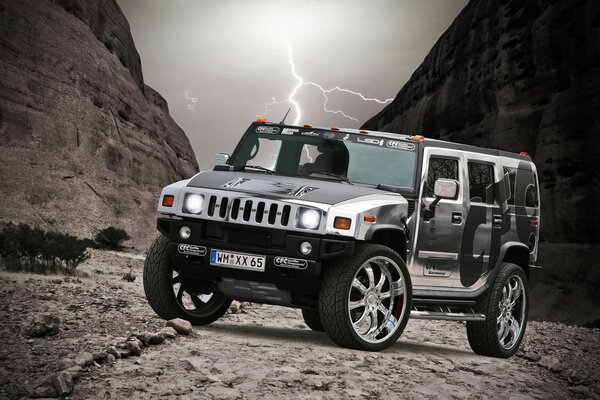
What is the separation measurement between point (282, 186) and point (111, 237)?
31.0 meters

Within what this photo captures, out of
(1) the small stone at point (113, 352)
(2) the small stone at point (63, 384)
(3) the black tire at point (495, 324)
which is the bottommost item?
(2) the small stone at point (63, 384)

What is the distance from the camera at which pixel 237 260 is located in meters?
A: 7.52

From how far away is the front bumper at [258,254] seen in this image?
7.27 metres

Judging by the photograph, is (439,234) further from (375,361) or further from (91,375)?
(91,375)

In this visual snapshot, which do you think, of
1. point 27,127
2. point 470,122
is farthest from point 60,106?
point 470,122

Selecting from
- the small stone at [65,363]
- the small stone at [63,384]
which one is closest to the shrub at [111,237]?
the small stone at [65,363]

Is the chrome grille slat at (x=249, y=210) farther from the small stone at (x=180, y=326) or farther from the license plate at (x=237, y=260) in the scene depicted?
the small stone at (x=180, y=326)

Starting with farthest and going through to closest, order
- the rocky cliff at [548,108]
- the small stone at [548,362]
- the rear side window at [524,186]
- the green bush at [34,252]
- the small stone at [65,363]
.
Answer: the rocky cliff at [548,108], the green bush at [34,252], the rear side window at [524,186], the small stone at [548,362], the small stone at [65,363]

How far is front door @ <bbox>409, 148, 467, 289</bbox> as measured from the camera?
853cm

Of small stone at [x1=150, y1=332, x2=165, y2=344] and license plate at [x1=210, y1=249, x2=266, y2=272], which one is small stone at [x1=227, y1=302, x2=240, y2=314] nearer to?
license plate at [x1=210, y1=249, x2=266, y2=272]

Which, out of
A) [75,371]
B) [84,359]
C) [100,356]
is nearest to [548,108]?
[100,356]

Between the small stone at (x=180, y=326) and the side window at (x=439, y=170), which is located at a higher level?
the side window at (x=439, y=170)

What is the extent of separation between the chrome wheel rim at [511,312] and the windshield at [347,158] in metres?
2.22

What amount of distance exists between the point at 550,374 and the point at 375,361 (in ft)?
8.81
